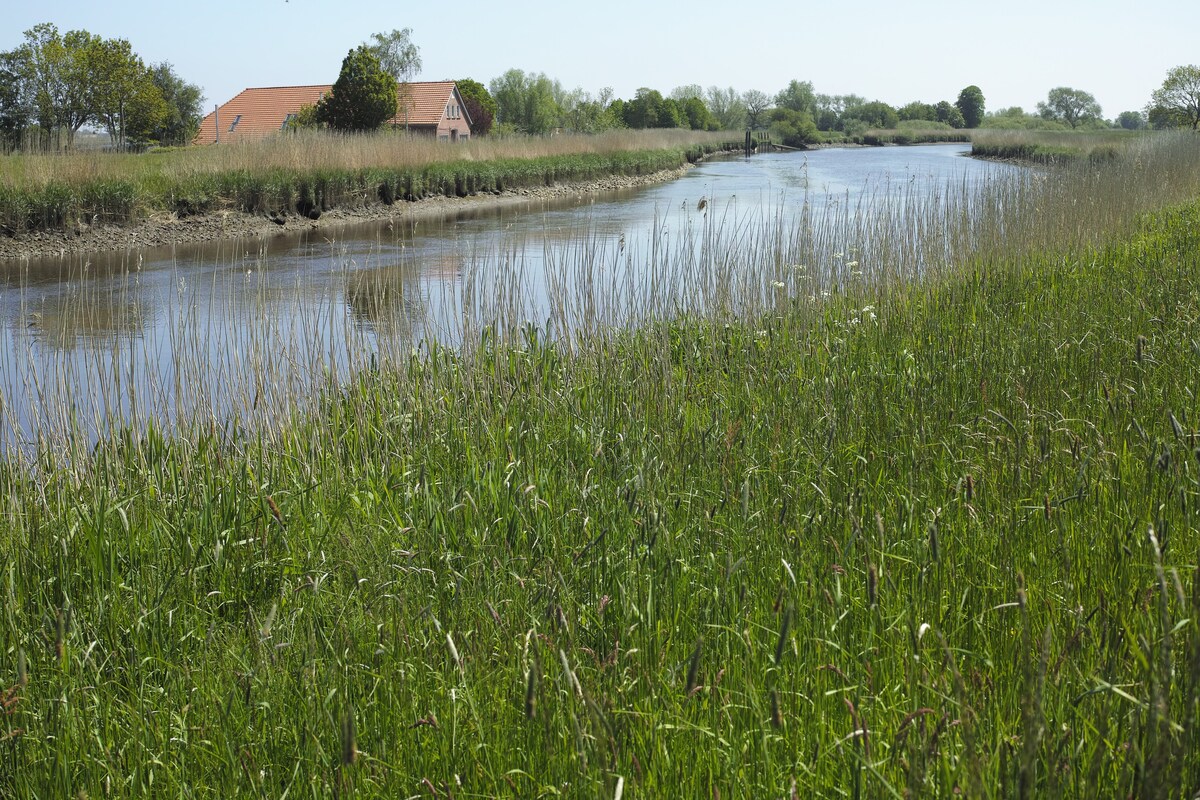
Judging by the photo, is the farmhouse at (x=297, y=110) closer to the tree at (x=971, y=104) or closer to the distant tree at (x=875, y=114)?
the distant tree at (x=875, y=114)

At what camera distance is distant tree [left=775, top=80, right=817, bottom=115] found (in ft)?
382

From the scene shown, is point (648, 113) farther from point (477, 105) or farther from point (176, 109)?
point (176, 109)

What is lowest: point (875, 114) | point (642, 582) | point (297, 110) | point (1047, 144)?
point (642, 582)

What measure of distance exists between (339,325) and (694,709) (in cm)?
790

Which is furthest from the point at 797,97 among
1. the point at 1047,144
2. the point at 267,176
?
the point at 267,176

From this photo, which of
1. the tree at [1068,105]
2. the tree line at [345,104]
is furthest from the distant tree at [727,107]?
the tree at [1068,105]

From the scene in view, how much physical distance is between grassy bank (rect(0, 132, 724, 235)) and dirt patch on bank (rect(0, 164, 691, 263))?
8.0 inches

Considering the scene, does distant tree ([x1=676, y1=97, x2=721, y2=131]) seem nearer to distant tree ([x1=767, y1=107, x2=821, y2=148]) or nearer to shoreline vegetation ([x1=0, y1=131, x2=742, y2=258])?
distant tree ([x1=767, y1=107, x2=821, y2=148])

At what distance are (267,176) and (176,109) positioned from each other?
3336cm

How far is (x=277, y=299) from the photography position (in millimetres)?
5273

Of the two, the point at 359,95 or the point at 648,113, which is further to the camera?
the point at 648,113

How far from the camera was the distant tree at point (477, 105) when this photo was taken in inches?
2466

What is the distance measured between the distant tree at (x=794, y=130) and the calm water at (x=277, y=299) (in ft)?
130

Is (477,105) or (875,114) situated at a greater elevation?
(875,114)
